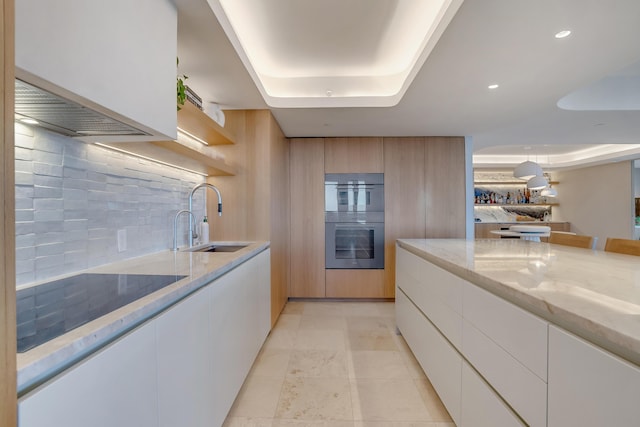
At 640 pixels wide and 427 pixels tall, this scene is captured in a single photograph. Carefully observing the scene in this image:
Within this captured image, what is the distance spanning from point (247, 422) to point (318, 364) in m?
0.73

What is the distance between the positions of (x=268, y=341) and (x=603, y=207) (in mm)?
7578

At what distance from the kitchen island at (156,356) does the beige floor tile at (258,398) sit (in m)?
0.17

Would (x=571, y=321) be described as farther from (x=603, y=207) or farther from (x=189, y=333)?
(x=603, y=207)

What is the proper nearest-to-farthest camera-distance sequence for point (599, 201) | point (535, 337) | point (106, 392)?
point (106, 392)
point (535, 337)
point (599, 201)

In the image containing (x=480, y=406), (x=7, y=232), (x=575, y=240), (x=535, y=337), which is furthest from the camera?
(x=575, y=240)

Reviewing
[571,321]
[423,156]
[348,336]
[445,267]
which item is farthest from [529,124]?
[571,321]

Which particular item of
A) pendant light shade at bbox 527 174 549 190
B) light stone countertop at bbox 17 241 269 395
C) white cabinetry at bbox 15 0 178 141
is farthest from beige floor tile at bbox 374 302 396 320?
pendant light shade at bbox 527 174 549 190

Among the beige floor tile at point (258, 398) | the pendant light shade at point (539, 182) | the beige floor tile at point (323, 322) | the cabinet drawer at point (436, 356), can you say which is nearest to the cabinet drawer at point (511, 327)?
the cabinet drawer at point (436, 356)

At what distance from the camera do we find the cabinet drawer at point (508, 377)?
2.88ft

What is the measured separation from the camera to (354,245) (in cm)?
379

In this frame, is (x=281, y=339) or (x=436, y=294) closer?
(x=436, y=294)

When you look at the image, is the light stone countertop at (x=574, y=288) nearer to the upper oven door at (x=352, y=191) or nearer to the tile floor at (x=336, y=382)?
the tile floor at (x=336, y=382)

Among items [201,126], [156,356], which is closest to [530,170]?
[201,126]

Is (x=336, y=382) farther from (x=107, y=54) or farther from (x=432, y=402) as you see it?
(x=107, y=54)
